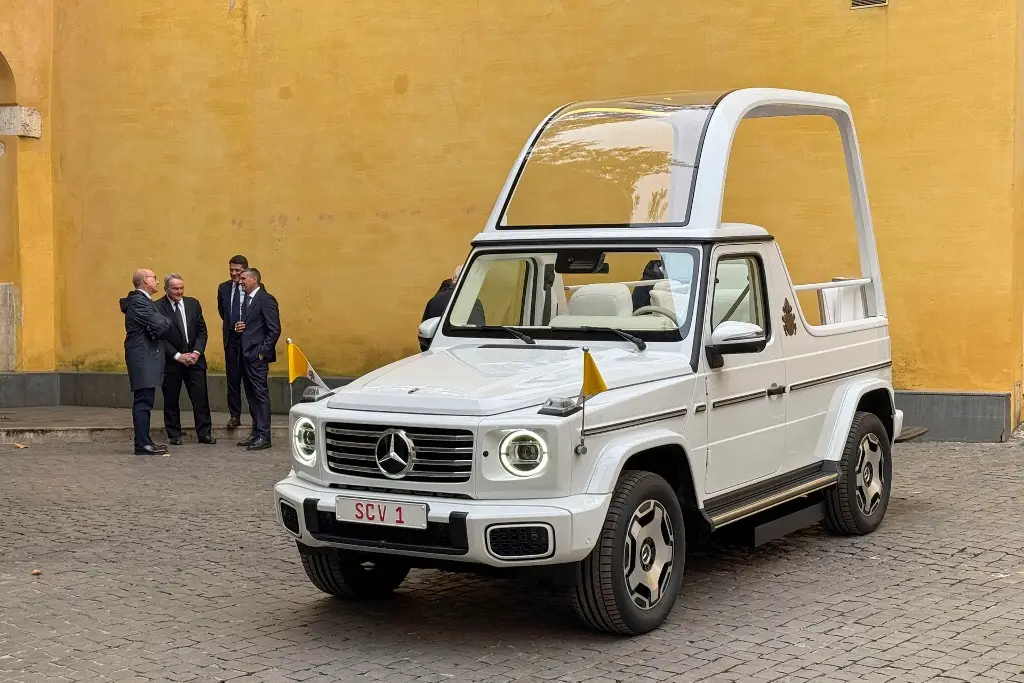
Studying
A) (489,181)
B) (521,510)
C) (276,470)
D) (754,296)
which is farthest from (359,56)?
(521,510)

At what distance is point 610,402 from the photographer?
21.3 feet

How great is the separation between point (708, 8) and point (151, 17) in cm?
702

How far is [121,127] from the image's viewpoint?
56.3ft

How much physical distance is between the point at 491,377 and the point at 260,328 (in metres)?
7.69

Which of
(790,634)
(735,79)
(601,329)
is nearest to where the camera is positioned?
(790,634)

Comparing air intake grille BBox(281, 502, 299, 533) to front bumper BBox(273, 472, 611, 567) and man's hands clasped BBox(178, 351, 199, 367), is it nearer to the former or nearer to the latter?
front bumper BBox(273, 472, 611, 567)

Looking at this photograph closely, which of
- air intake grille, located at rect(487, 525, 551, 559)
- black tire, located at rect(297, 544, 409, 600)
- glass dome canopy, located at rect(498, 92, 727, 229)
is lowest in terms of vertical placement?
black tire, located at rect(297, 544, 409, 600)

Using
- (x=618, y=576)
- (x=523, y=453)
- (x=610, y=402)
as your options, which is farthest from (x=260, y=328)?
(x=618, y=576)

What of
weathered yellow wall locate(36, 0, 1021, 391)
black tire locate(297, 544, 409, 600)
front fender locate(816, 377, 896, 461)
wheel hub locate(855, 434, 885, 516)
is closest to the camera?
black tire locate(297, 544, 409, 600)

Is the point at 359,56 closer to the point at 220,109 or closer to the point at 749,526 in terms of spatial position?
the point at 220,109

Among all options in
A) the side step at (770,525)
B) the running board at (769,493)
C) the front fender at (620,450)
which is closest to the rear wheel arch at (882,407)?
the running board at (769,493)

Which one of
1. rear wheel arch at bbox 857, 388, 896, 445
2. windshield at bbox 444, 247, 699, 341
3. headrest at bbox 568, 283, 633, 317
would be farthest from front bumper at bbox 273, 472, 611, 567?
rear wheel arch at bbox 857, 388, 896, 445

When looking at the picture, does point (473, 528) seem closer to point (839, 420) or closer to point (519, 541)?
point (519, 541)

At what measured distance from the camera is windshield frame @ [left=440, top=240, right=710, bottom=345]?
7258mm
